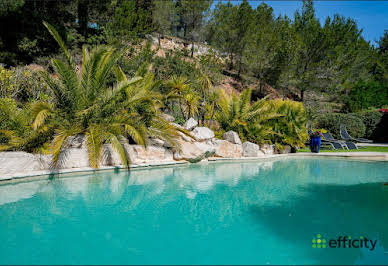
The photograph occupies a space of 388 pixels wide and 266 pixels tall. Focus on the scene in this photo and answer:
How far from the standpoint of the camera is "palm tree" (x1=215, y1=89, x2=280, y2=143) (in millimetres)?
9939

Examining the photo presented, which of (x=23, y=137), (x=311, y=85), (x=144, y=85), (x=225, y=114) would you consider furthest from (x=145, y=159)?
(x=311, y=85)

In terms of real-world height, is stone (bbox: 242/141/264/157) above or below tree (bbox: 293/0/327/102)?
below

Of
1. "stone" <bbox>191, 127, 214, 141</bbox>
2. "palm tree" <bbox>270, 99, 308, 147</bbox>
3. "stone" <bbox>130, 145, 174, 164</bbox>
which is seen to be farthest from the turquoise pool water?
"palm tree" <bbox>270, 99, 308, 147</bbox>

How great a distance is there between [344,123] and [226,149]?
28.7 feet

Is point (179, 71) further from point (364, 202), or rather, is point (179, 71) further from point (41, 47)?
point (364, 202)

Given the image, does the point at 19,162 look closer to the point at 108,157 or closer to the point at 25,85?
the point at 108,157

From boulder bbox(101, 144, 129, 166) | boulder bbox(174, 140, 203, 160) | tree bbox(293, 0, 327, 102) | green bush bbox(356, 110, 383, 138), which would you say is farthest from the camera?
tree bbox(293, 0, 327, 102)

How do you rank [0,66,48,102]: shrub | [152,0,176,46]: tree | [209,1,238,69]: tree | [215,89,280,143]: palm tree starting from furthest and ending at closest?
[152,0,176,46]: tree, [209,1,238,69]: tree, [215,89,280,143]: palm tree, [0,66,48,102]: shrub

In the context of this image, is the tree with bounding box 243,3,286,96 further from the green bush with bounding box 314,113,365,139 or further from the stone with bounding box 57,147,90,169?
the stone with bounding box 57,147,90,169

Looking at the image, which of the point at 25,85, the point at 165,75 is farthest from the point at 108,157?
the point at 165,75

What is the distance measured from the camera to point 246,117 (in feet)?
33.0

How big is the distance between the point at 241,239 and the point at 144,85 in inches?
236

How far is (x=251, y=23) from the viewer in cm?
2152

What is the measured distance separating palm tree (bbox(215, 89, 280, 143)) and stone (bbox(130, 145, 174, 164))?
3.36m
